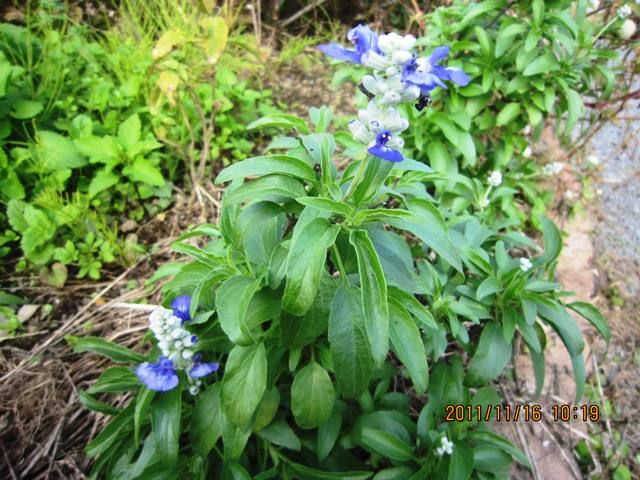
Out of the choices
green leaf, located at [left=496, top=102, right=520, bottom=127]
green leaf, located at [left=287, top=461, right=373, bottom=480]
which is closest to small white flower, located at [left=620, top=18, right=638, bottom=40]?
green leaf, located at [left=496, top=102, right=520, bottom=127]

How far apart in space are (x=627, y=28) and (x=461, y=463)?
107 inches

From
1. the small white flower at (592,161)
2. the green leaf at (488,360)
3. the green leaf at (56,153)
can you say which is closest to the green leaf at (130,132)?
the green leaf at (56,153)

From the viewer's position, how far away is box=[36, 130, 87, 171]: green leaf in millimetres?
2523

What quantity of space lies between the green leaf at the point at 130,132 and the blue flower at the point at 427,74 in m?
2.10

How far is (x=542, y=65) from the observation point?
2.46 m

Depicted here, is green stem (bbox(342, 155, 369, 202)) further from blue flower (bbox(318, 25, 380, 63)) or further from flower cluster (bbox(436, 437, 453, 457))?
flower cluster (bbox(436, 437, 453, 457))

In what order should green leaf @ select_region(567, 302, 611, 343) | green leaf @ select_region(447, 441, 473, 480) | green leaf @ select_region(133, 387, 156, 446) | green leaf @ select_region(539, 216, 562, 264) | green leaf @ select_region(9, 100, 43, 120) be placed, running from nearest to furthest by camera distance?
green leaf @ select_region(133, 387, 156, 446) < green leaf @ select_region(447, 441, 473, 480) < green leaf @ select_region(567, 302, 611, 343) < green leaf @ select_region(539, 216, 562, 264) < green leaf @ select_region(9, 100, 43, 120)

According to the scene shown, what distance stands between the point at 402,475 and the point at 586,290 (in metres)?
1.94

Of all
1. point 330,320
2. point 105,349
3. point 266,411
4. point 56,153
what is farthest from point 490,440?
point 56,153

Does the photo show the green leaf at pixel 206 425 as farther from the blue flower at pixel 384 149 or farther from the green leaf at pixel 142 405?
the blue flower at pixel 384 149

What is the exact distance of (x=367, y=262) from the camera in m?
1.21

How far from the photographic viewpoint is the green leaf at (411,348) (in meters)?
1.31
